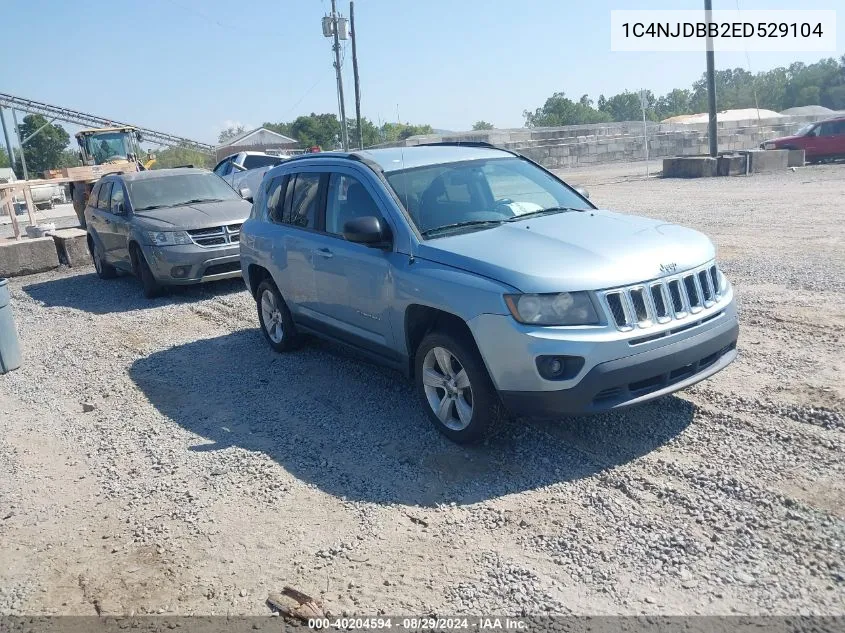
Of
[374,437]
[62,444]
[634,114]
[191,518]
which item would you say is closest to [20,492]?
[62,444]

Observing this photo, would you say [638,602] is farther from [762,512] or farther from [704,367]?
[704,367]

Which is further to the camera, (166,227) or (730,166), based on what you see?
(730,166)

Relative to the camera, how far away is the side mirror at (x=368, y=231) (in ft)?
17.3

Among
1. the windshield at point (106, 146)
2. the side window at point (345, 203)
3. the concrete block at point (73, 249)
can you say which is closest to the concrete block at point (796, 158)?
the concrete block at point (73, 249)

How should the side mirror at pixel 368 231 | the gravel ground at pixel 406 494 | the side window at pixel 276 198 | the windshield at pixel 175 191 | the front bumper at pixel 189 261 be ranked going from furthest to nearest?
1. the windshield at pixel 175 191
2. the front bumper at pixel 189 261
3. the side window at pixel 276 198
4. the side mirror at pixel 368 231
5. the gravel ground at pixel 406 494

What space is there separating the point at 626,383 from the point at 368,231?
2009mm

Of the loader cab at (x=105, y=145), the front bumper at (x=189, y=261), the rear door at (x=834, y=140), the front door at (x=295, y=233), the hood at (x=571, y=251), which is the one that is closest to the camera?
the hood at (x=571, y=251)

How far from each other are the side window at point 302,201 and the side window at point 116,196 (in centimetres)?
569

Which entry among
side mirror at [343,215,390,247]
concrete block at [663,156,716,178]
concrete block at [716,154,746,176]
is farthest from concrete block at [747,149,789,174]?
side mirror at [343,215,390,247]

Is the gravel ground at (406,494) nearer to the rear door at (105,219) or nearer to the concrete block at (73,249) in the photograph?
the rear door at (105,219)

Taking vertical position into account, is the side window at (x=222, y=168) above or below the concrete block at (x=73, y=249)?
above

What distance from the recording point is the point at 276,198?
732 centimetres

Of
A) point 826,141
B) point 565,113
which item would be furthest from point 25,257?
point 565,113

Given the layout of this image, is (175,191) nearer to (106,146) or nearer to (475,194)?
(475,194)
